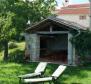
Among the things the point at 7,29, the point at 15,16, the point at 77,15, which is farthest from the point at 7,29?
the point at 77,15

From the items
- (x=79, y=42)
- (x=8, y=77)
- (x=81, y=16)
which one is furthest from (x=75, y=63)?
(x=81, y=16)

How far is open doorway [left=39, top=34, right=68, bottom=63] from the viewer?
1265 inches

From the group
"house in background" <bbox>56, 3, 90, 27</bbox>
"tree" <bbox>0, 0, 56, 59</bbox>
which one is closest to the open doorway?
"tree" <bbox>0, 0, 56, 59</bbox>

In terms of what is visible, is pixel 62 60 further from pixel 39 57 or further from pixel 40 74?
pixel 40 74

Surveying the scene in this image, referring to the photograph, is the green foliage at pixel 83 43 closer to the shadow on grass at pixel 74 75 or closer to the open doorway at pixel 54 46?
the shadow on grass at pixel 74 75

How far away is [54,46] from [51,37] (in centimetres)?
187

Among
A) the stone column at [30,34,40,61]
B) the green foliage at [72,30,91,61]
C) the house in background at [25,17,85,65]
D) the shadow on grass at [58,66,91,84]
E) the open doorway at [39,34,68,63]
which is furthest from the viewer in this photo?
the open doorway at [39,34,68,63]

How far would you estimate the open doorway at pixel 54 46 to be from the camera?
32134mm

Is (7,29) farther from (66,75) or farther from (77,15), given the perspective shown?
(77,15)

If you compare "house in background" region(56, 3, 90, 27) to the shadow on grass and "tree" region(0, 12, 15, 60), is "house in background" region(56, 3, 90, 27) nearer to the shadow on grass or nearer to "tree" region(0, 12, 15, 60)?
"tree" region(0, 12, 15, 60)

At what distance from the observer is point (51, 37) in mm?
33812

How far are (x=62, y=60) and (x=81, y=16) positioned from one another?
11.8 m

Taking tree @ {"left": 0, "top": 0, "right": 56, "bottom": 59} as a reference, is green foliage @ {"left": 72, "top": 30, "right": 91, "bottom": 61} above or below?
below

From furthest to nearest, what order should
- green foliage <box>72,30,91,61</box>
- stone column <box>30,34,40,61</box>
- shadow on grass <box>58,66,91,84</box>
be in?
1. stone column <box>30,34,40,61</box>
2. green foliage <box>72,30,91,61</box>
3. shadow on grass <box>58,66,91,84</box>
